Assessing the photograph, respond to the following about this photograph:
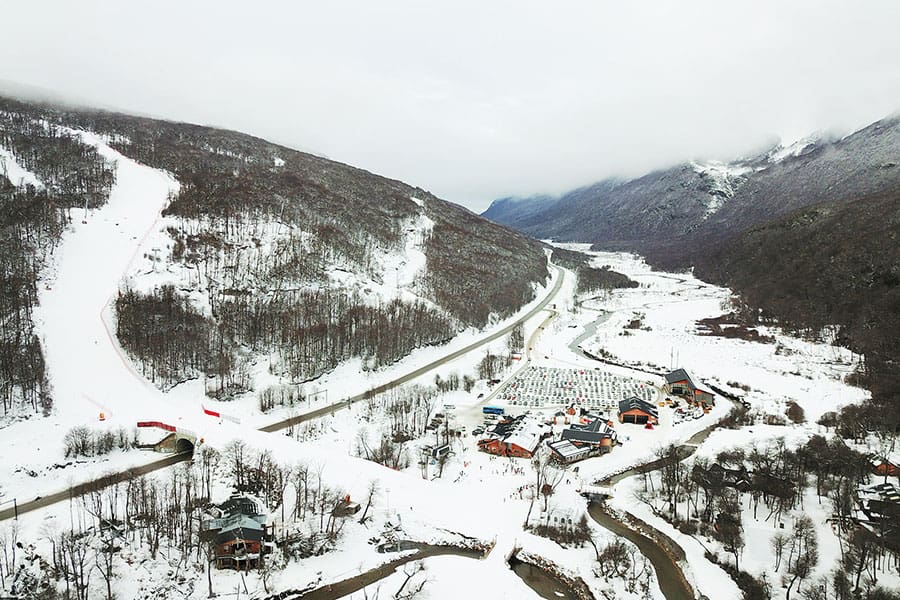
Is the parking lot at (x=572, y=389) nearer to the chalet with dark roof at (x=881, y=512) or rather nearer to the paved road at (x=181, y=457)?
the paved road at (x=181, y=457)

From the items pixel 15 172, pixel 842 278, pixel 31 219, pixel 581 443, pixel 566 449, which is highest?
pixel 15 172

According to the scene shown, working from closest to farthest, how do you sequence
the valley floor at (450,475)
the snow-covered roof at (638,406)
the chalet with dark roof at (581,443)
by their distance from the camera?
the valley floor at (450,475)
the chalet with dark roof at (581,443)
the snow-covered roof at (638,406)

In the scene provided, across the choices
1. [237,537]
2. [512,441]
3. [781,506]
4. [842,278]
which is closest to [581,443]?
[512,441]

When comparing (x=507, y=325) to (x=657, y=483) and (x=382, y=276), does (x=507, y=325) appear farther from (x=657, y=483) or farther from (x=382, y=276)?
(x=657, y=483)

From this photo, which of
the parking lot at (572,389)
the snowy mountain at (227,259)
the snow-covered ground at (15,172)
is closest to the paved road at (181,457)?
the snowy mountain at (227,259)

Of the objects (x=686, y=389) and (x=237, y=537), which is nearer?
(x=237, y=537)

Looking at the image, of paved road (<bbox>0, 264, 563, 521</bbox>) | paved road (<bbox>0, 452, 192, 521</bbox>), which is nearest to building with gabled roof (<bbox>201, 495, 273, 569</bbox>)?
paved road (<bbox>0, 452, 192, 521</bbox>)

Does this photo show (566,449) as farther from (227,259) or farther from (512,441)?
(227,259)
